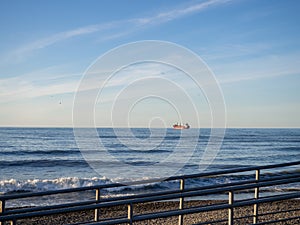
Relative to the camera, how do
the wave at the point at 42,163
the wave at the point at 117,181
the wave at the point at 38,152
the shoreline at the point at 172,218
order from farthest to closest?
the wave at the point at 38,152 → the wave at the point at 42,163 → the wave at the point at 117,181 → the shoreline at the point at 172,218

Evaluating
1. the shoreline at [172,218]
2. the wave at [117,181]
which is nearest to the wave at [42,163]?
the wave at [117,181]

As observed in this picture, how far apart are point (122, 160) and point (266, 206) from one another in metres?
23.3

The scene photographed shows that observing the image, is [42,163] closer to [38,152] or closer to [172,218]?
[38,152]

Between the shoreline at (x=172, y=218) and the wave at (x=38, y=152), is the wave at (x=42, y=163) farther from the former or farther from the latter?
the shoreline at (x=172, y=218)

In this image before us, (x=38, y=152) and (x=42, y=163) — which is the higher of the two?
(x=38, y=152)

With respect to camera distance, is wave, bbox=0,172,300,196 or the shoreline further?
wave, bbox=0,172,300,196

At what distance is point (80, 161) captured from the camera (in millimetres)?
33312

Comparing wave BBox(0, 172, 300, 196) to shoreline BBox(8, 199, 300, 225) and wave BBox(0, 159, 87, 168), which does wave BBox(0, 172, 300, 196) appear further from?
wave BBox(0, 159, 87, 168)

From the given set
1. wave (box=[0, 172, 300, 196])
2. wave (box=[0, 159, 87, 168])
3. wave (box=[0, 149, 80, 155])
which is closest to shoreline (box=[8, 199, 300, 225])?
wave (box=[0, 172, 300, 196])

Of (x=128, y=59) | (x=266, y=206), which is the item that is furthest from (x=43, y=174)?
(x=128, y=59)

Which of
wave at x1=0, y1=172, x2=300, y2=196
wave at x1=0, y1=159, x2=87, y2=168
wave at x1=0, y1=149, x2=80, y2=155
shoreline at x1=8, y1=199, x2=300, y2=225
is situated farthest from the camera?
wave at x1=0, y1=149, x2=80, y2=155

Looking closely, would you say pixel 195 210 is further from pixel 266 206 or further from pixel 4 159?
pixel 4 159

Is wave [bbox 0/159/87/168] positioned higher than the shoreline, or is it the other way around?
the shoreline

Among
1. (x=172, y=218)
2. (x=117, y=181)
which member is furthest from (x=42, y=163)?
(x=172, y=218)
